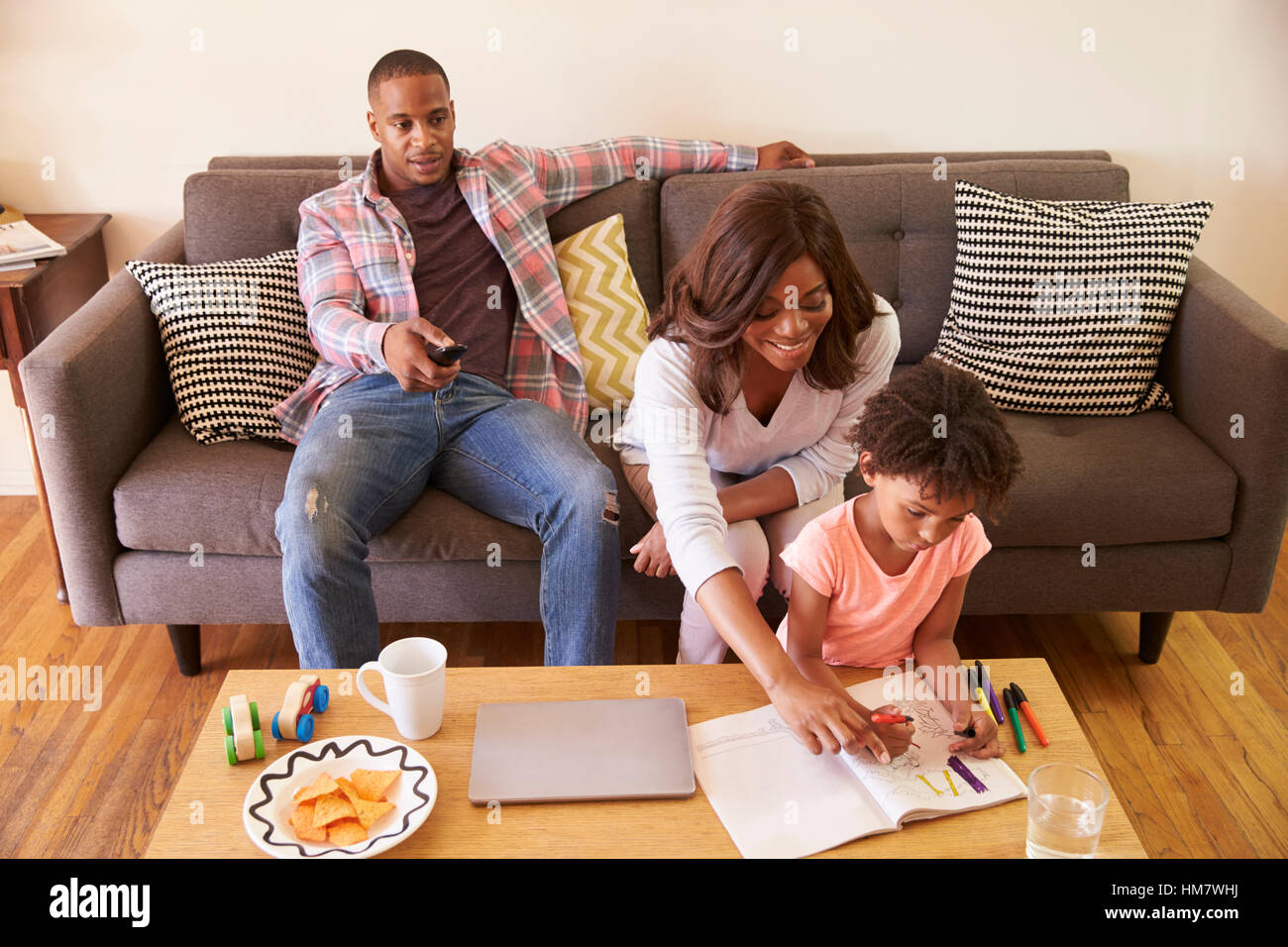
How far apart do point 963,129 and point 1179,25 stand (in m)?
0.49

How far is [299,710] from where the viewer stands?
1228 mm

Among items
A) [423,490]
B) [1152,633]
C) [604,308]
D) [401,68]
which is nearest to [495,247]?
[604,308]

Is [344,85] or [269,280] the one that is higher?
[344,85]

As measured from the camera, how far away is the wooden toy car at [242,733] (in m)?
1.18

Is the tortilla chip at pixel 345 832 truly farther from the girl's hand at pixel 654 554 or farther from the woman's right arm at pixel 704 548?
the girl's hand at pixel 654 554

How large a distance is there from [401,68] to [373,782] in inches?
53.1

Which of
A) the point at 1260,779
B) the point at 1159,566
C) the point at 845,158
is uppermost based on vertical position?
the point at 845,158

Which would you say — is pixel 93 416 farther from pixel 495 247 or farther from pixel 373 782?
pixel 373 782

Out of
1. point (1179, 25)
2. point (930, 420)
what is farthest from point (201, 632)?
point (1179, 25)

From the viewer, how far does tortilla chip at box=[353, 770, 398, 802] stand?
3.67 feet

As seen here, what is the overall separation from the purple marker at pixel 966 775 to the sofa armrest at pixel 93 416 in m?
1.44

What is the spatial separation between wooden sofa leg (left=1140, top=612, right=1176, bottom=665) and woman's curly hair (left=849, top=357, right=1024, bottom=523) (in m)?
0.95
